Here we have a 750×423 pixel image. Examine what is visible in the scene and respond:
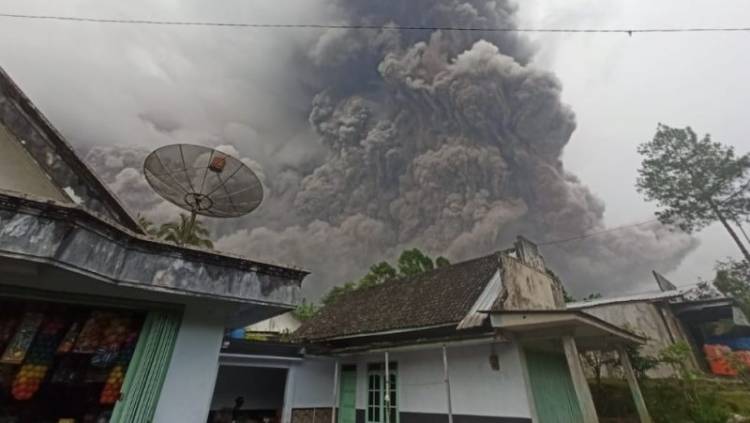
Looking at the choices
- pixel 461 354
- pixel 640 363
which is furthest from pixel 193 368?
pixel 640 363

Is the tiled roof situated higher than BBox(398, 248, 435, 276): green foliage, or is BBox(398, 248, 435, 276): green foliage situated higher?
BBox(398, 248, 435, 276): green foliage

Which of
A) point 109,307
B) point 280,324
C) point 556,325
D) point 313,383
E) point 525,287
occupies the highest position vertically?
point 280,324

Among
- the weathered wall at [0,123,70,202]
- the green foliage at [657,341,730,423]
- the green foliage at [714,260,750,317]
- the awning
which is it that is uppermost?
the green foliage at [714,260,750,317]

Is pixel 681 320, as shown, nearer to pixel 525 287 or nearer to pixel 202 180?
pixel 525 287

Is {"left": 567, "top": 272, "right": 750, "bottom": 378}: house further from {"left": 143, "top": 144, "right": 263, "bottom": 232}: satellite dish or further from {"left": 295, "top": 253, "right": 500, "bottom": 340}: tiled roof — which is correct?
{"left": 143, "top": 144, "right": 263, "bottom": 232}: satellite dish

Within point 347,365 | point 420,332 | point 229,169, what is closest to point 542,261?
point 420,332

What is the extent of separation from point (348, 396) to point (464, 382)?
173 inches

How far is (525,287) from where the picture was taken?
34.2 ft

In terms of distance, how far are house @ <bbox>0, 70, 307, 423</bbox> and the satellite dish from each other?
3.34 feet

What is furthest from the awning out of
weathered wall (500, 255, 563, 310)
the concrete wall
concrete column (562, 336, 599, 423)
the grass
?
the concrete wall

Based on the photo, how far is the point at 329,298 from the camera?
3044 centimetres

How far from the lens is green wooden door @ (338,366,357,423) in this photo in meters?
10.6

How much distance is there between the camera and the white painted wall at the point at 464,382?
756 centimetres

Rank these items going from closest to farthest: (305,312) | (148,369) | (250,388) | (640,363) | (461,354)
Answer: (148,369)
(461,354)
(640,363)
(250,388)
(305,312)
